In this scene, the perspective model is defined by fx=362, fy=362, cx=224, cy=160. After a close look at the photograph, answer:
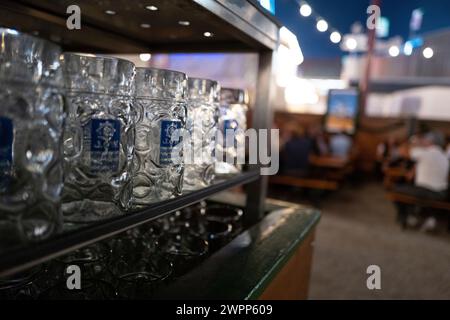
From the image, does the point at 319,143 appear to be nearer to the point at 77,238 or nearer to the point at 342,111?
the point at 342,111

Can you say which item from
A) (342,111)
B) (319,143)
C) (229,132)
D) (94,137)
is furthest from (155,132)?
(342,111)

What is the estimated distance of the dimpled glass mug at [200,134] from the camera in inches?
34.6

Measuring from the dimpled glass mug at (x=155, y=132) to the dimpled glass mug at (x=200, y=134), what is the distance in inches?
4.6

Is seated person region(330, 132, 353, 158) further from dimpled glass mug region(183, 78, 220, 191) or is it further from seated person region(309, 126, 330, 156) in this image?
dimpled glass mug region(183, 78, 220, 191)

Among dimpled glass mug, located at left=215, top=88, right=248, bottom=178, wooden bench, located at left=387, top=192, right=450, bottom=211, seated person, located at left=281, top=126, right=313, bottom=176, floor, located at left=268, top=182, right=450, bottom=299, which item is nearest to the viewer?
dimpled glass mug, located at left=215, top=88, right=248, bottom=178

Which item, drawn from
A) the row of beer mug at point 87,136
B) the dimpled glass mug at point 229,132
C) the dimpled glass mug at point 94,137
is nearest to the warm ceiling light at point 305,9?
the dimpled glass mug at point 229,132

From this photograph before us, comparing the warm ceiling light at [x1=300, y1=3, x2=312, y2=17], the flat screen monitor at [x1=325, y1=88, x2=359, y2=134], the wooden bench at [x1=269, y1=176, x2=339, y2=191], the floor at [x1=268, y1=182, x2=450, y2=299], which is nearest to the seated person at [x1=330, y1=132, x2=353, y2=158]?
the flat screen monitor at [x1=325, y1=88, x2=359, y2=134]

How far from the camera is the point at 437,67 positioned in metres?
9.86

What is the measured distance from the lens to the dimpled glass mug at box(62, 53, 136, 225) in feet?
1.86

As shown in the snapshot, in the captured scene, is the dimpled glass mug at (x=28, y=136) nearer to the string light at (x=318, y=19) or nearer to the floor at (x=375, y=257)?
the floor at (x=375, y=257)

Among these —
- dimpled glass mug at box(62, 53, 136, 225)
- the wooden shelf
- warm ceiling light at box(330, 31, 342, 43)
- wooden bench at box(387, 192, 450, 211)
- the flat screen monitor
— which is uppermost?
warm ceiling light at box(330, 31, 342, 43)

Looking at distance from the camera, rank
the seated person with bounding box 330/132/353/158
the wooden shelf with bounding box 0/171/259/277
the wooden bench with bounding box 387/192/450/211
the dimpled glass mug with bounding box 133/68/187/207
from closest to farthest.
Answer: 1. the wooden shelf with bounding box 0/171/259/277
2. the dimpled glass mug with bounding box 133/68/187/207
3. the wooden bench with bounding box 387/192/450/211
4. the seated person with bounding box 330/132/353/158

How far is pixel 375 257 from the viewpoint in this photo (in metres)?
3.66

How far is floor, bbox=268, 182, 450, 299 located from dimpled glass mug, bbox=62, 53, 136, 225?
252 cm
